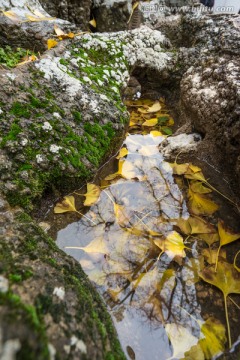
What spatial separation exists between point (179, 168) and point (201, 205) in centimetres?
40

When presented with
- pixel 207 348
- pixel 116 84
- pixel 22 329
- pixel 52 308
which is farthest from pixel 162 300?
pixel 116 84

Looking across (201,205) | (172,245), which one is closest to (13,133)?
(172,245)

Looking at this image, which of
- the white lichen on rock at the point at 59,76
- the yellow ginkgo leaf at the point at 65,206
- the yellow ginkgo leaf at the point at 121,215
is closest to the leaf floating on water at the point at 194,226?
the yellow ginkgo leaf at the point at 121,215

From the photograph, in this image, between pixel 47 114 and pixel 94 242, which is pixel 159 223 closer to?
pixel 94 242

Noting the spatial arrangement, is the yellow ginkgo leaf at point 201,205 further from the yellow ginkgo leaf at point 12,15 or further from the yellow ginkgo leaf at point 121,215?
the yellow ginkgo leaf at point 12,15

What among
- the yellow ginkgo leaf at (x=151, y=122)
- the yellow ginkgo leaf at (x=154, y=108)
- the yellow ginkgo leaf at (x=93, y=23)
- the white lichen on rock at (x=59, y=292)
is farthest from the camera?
the yellow ginkgo leaf at (x=93, y=23)

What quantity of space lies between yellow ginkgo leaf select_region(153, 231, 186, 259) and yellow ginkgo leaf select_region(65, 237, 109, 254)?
12.2 inches

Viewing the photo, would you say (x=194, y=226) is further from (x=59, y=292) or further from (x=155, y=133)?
(x=155, y=133)

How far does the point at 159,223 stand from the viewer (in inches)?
67.1

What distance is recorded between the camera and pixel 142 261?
149 cm

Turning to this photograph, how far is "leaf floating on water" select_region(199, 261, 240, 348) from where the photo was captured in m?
1.37

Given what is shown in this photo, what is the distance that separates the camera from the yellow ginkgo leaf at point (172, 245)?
1529 millimetres

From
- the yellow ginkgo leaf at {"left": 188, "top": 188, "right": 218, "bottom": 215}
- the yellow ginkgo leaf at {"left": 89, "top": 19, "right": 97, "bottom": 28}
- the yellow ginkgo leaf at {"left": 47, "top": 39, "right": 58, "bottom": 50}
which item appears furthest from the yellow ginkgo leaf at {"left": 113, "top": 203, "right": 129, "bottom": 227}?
the yellow ginkgo leaf at {"left": 89, "top": 19, "right": 97, "bottom": 28}

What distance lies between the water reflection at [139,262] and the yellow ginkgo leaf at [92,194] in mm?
40
